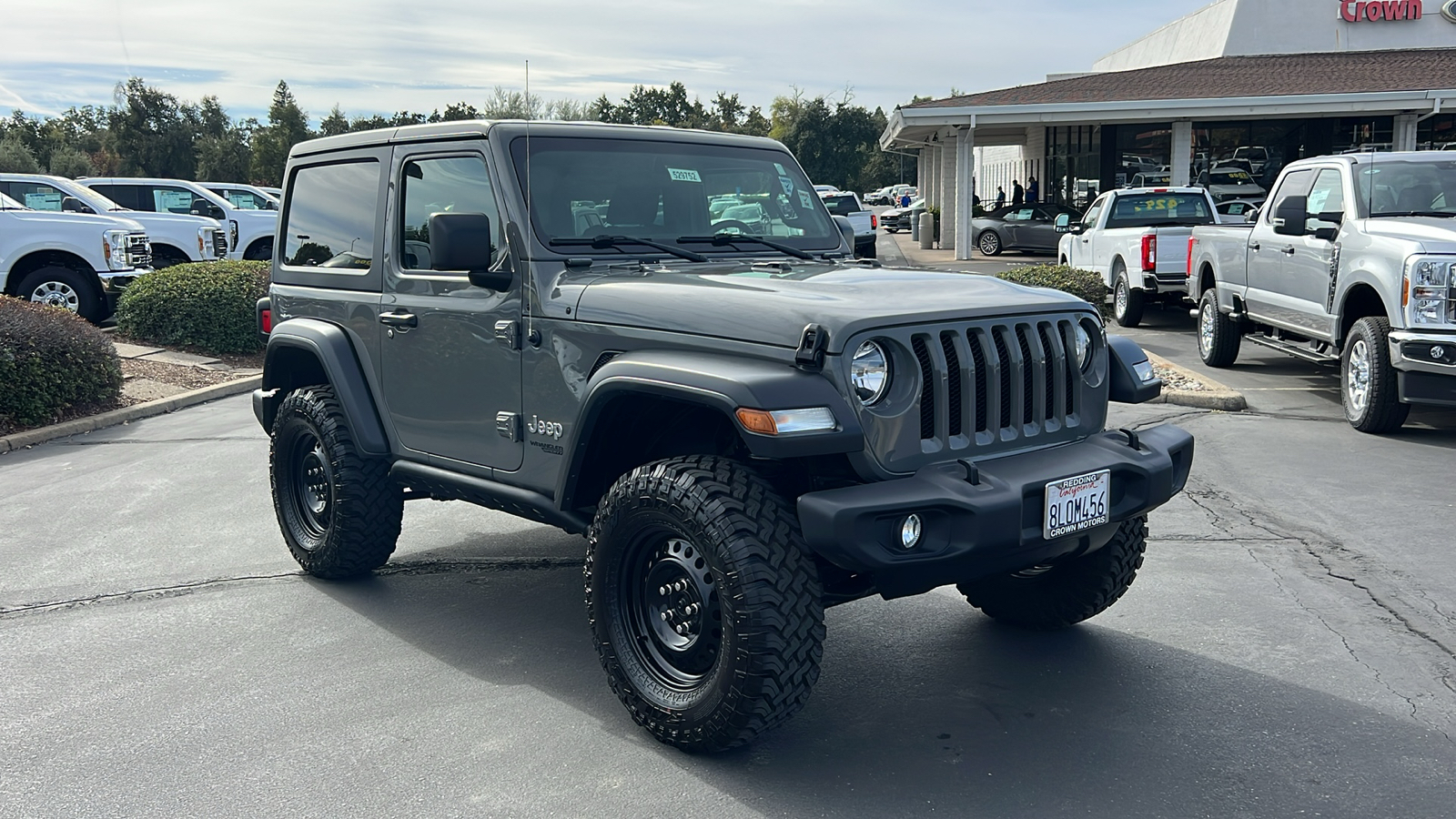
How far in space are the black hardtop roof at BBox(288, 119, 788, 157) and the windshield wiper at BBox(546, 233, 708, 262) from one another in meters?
0.47

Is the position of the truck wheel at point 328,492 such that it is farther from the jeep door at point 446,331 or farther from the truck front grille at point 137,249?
the truck front grille at point 137,249

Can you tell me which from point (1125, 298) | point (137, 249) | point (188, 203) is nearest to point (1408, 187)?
point (1125, 298)

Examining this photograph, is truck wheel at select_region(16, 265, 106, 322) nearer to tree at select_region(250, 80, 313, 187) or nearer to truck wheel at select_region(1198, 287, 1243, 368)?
truck wheel at select_region(1198, 287, 1243, 368)

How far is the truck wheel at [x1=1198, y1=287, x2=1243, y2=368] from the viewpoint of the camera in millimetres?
12047

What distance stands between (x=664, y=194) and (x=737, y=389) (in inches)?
67.2

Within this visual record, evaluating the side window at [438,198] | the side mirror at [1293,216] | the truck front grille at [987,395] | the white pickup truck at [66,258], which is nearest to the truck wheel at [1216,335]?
the side mirror at [1293,216]

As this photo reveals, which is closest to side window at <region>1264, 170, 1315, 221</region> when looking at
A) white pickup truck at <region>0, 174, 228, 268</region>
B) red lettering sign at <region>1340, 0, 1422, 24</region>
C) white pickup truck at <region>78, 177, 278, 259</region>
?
white pickup truck at <region>78, 177, 278, 259</region>

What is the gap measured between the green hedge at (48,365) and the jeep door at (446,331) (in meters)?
6.36

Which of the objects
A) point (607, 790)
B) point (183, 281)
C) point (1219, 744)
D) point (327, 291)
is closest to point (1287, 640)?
point (1219, 744)

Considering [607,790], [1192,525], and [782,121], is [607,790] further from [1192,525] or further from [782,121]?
[782,121]

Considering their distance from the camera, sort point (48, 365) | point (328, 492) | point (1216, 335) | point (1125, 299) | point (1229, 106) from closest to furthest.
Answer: point (328, 492), point (48, 365), point (1216, 335), point (1125, 299), point (1229, 106)

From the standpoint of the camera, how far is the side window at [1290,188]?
1076 cm

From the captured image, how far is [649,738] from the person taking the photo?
4.10m

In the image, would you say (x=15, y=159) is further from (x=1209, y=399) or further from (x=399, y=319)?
(x=399, y=319)
